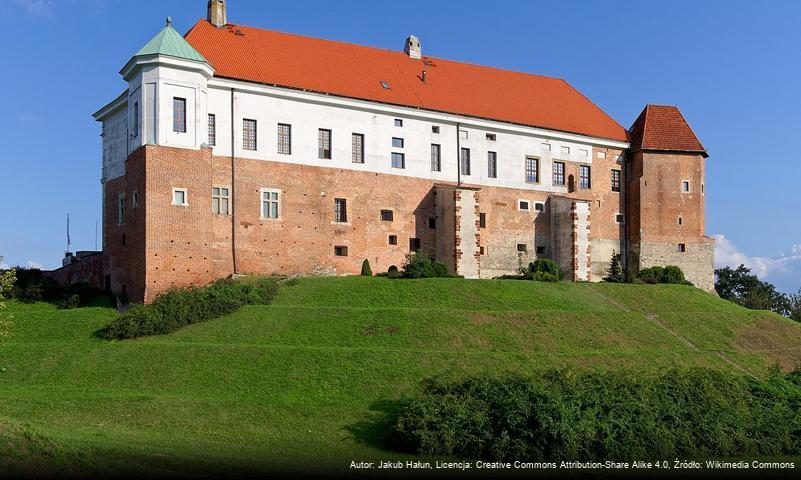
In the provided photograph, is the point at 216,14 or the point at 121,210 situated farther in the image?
the point at 216,14

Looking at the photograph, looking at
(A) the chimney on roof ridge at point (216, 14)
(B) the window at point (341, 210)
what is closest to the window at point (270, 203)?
(B) the window at point (341, 210)

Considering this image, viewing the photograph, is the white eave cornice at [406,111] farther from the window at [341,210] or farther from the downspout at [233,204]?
the window at [341,210]

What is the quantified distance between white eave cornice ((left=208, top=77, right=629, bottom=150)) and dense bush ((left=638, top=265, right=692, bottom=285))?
27.9ft

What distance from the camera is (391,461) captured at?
2400 cm

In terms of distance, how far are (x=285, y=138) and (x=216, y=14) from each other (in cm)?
838

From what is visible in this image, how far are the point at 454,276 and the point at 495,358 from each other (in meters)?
13.5

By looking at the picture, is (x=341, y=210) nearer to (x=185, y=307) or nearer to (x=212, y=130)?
(x=212, y=130)

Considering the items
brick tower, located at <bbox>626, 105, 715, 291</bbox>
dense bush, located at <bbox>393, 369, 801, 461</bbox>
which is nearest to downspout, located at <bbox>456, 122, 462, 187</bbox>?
brick tower, located at <bbox>626, 105, 715, 291</bbox>

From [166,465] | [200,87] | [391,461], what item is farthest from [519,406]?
[200,87]

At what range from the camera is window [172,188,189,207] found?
41156 mm

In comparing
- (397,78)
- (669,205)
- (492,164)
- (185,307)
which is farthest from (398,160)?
(669,205)

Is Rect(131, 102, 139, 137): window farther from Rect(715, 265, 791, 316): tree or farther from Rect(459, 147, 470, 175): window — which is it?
Rect(715, 265, 791, 316): tree

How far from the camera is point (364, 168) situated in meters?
48.4

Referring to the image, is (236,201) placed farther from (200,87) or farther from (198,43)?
(198,43)
